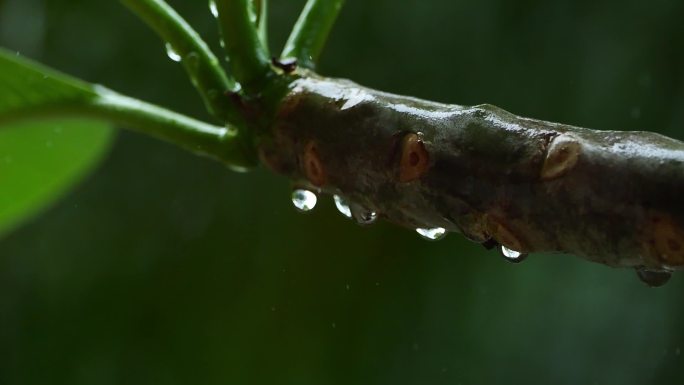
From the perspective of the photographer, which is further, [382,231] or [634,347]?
[382,231]

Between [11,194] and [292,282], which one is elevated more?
[11,194]

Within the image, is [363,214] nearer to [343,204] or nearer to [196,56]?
[343,204]

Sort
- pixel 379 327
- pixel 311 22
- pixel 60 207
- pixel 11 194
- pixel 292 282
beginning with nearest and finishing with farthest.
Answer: pixel 311 22, pixel 11 194, pixel 379 327, pixel 292 282, pixel 60 207

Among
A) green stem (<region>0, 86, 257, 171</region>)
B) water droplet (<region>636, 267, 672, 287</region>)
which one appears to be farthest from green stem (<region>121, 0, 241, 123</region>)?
water droplet (<region>636, 267, 672, 287</region>)

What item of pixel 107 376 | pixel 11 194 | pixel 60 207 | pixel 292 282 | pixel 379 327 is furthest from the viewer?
pixel 60 207

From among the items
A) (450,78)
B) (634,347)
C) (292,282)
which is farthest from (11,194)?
(634,347)

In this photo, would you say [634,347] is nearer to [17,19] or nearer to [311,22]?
[311,22]

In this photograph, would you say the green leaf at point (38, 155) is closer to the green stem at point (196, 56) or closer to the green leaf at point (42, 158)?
the green leaf at point (42, 158)

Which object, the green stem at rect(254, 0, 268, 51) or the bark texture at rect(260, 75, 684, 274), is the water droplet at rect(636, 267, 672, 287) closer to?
the bark texture at rect(260, 75, 684, 274)
